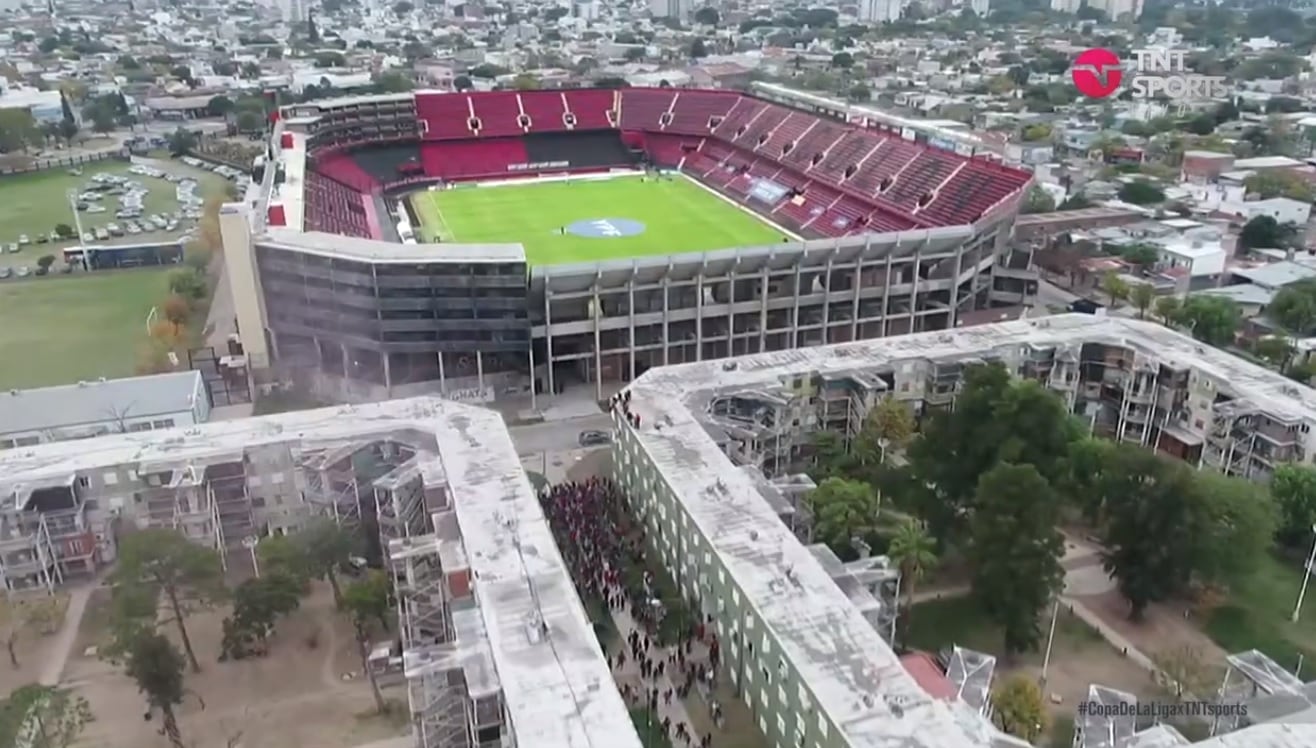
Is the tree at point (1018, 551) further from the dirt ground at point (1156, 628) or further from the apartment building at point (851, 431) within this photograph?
the dirt ground at point (1156, 628)

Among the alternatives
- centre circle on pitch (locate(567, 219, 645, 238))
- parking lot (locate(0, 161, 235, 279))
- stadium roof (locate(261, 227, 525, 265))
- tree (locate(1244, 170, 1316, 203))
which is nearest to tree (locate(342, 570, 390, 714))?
stadium roof (locate(261, 227, 525, 265))

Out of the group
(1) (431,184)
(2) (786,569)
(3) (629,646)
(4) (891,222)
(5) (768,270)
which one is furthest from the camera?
(1) (431,184)

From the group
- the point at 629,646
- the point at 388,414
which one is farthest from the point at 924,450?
the point at 388,414

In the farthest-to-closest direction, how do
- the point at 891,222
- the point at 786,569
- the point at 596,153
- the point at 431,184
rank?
the point at 596,153, the point at 431,184, the point at 891,222, the point at 786,569

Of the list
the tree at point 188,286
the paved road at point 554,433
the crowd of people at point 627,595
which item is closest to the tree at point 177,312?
the tree at point 188,286

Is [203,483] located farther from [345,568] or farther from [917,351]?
[917,351]

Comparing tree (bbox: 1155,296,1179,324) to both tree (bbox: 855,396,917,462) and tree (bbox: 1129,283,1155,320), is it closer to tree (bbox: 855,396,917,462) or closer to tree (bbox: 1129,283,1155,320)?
tree (bbox: 1129,283,1155,320)
